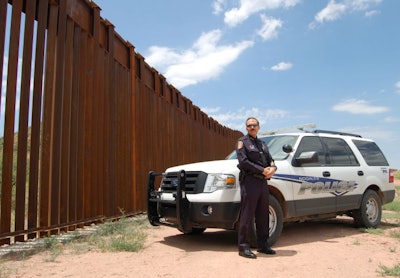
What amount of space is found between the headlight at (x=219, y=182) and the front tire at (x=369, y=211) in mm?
3525

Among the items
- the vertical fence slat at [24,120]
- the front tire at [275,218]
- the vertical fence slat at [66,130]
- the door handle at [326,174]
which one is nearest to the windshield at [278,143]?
the door handle at [326,174]

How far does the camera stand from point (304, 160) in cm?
671

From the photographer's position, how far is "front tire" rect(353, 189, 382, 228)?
26.5 ft

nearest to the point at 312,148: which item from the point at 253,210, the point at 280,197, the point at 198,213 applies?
the point at 280,197

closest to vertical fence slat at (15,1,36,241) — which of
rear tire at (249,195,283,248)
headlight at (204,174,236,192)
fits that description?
headlight at (204,174,236,192)

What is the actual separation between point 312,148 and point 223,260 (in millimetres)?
3093

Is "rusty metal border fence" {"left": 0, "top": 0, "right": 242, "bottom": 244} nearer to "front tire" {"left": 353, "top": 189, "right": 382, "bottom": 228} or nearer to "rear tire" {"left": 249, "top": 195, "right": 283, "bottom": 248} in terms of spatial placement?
"rear tire" {"left": 249, "top": 195, "right": 283, "bottom": 248}

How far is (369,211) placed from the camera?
831cm

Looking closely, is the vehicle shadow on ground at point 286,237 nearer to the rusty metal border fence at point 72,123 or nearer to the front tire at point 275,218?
the front tire at point 275,218

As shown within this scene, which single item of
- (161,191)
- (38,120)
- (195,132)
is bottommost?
(161,191)

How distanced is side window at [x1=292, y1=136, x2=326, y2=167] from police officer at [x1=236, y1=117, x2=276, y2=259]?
1.36 metres

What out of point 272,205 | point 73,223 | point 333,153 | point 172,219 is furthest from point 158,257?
point 333,153

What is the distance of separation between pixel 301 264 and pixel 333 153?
3.17 meters

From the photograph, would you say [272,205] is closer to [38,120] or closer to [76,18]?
[38,120]
